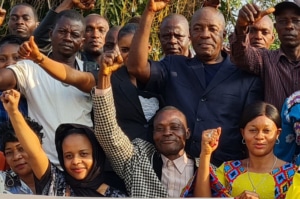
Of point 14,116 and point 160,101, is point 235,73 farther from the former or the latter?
point 14,116

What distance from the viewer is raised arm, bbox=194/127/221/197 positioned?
4.30 metres

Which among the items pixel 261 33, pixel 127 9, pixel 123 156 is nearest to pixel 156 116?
pixel 123 156

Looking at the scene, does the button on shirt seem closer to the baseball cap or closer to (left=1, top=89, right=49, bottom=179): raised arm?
(left=1, top=89, right=49, bottom=179): raised arm

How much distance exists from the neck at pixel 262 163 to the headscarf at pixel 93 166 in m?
0.84

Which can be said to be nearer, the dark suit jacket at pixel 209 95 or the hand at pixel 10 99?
the hand at pixel 10 99

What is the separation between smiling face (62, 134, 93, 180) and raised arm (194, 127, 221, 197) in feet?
2.03

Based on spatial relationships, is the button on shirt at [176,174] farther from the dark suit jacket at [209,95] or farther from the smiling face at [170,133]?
the dark suit jacket at [209,95]

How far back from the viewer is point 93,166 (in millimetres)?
4492

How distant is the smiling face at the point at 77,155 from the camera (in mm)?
4457

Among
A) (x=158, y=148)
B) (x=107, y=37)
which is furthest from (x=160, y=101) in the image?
(x=107, y=37)

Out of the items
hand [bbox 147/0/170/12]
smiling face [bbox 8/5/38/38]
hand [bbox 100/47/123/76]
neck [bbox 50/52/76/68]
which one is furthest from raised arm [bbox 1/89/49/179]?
smiling face [bbox 8/5/38/38]

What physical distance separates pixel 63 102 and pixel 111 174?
54 cm

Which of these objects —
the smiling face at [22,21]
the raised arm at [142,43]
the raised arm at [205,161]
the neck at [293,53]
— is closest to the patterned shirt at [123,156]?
the raised arm at [205,161]

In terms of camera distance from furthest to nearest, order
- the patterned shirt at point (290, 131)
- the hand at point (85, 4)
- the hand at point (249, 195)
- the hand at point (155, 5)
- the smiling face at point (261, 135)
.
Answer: the hand at point (85, 4), the hand at point (155, 5), the patterned shirt at point (290, 131), the smiling face at point (261, 135), the hand at point (249, 195)
